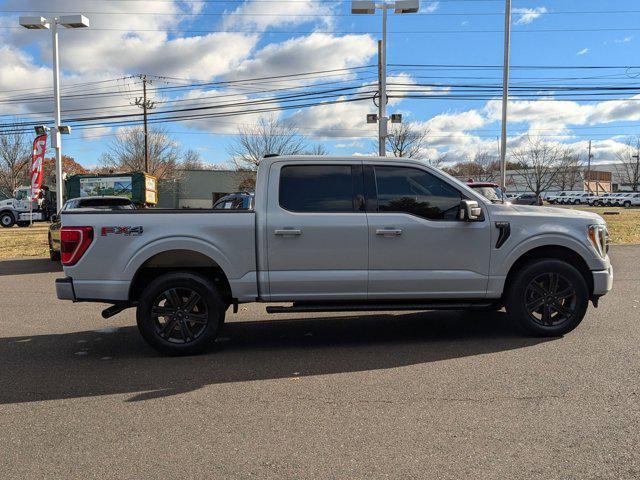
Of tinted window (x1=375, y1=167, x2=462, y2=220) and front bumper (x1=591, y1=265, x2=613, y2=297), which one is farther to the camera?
front bumper (x1=591, y1=265, x2=613, y2=297)

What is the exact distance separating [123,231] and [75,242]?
48cm

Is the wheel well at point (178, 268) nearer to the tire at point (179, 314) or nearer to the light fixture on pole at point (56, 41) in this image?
the tire at point (179, 314)

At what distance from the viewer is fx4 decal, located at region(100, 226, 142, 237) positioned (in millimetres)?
5086

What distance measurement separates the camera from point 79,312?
7.35m

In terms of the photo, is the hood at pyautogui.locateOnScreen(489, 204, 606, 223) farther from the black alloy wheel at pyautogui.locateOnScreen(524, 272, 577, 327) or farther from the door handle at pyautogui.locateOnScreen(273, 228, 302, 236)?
the door handle at pyautogui.locateOnScreen(273, 228, 302, 236)

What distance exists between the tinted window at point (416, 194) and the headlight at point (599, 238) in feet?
5.07

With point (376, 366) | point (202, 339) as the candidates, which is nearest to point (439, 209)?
point (376, 366)

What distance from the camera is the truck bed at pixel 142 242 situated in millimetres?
5094

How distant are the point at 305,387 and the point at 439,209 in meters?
2.36

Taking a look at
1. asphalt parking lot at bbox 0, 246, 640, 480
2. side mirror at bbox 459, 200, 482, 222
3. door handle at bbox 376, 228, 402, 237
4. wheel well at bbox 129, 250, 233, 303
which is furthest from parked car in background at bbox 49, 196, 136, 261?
side mirror at bbox 459, 200, 482, 222

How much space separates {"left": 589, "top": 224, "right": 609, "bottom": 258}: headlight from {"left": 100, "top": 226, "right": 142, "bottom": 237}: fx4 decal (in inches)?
190

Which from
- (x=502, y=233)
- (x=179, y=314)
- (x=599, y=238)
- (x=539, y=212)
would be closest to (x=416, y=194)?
(x=502, y=233)

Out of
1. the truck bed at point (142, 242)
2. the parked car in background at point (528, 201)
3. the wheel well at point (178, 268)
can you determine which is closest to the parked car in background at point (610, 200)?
the parked car in background at point (528, 201)

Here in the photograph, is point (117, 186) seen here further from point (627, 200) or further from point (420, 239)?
point (627, 200)
